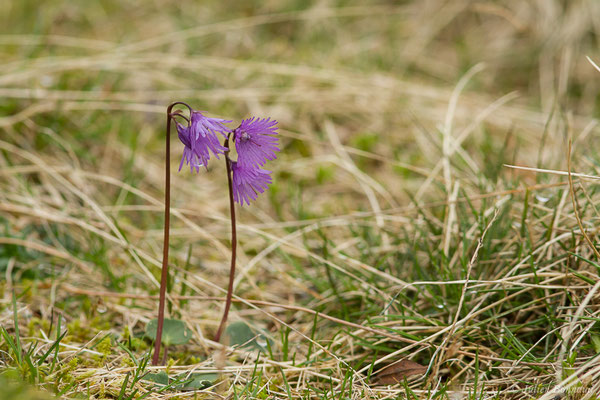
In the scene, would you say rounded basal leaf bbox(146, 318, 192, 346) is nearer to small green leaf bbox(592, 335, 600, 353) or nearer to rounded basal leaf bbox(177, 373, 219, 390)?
rounded basal leaf bbox(177, 373, 219, 390)

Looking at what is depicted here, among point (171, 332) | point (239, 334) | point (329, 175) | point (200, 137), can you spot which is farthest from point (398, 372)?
point (329, 175)

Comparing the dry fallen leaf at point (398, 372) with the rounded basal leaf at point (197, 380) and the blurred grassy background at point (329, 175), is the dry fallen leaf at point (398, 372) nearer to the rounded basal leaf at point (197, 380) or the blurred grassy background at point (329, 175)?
the blurred grassy background at point (329, 175)

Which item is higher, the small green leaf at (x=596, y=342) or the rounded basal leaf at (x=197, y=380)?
the small green leaf at (x=596, y=342)

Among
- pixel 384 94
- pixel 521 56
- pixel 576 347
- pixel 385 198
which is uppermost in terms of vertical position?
pixel 521 56

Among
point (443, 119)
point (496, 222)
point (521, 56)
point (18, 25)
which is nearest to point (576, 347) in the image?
point (496, 222)

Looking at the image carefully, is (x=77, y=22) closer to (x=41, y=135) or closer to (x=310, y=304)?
(x=41, y=135)

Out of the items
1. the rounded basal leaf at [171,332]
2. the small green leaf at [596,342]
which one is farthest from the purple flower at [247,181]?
the small green leaf at [596,342]
